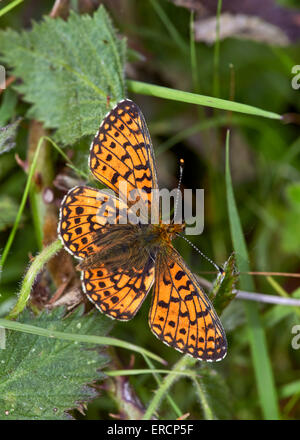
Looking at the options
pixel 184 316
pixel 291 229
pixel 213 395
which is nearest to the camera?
pixel 184 316

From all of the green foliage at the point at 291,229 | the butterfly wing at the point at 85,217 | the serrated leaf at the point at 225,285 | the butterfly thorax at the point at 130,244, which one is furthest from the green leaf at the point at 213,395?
the green foliage at the point at 291,229

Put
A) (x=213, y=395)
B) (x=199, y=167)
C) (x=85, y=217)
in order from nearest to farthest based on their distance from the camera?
(x=85, y=217) → (x=213, y=395) → (x=199, y=167)

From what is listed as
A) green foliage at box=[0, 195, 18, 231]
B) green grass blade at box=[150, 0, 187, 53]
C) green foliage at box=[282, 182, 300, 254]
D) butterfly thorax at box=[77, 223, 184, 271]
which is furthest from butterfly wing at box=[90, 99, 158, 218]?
green foliage at box=[282, 182, 300, 254]

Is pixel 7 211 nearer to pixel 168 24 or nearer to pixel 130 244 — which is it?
pixel 130 244

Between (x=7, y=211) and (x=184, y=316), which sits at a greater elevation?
(x=7, y=211)

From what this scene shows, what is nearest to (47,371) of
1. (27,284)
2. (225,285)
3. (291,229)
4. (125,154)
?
(27,284)

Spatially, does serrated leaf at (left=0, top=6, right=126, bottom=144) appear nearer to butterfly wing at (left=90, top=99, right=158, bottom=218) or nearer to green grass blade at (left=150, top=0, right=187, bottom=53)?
butterfly wing at (left=90, top=99, right=158, bottom=218)


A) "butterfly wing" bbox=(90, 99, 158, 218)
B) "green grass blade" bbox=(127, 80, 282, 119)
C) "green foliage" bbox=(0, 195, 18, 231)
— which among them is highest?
"green grass blade" bbox=(127, 80, 282, 119)
